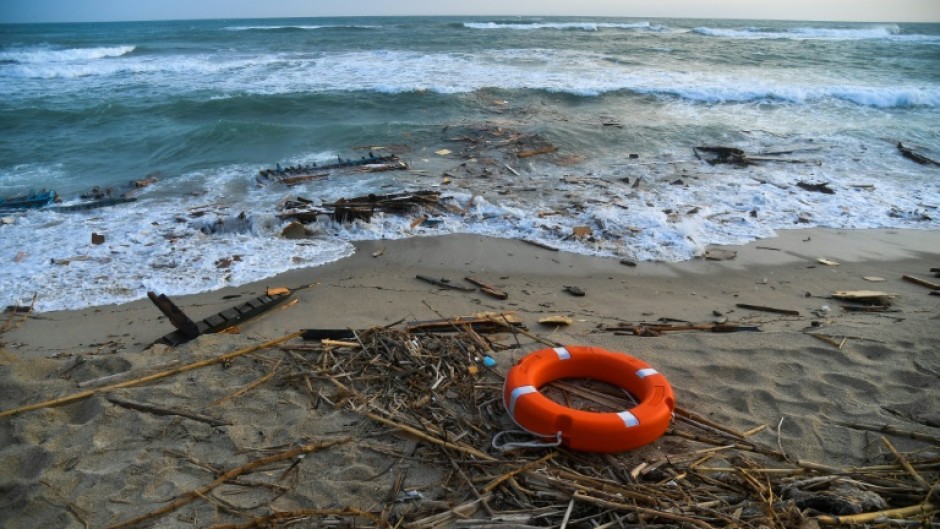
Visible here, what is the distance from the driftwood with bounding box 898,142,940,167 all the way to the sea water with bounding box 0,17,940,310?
249 millimetres

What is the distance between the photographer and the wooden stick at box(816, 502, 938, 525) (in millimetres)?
2793

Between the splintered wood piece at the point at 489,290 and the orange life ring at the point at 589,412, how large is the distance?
76.6 inches

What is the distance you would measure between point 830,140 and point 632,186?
285 inches

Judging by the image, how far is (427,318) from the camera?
5.47m

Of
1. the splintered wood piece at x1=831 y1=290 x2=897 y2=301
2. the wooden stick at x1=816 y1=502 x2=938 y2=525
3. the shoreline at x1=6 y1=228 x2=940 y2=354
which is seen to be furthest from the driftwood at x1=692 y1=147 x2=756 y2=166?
the wooden stick at x1=816 y1=502 x2=938 y2=525

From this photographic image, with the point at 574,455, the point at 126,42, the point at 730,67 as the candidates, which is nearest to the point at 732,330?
the point at 574,455

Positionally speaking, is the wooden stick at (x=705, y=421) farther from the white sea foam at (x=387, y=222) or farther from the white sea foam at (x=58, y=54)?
the white sea foam at (x=58, y=54)

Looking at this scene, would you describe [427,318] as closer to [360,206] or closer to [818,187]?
[360,206]

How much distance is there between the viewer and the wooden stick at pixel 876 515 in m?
2.79

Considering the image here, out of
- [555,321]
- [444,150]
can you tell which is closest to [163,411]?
[555,321]

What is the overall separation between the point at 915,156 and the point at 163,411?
15.2 m

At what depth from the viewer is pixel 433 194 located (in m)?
9.08

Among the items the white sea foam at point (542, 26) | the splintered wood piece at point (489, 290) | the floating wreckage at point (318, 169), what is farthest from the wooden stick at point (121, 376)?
the white sea foam at point (542, 26)

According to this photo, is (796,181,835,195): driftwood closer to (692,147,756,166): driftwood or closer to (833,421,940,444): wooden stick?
Result: (692,147,756,166): driftwood
